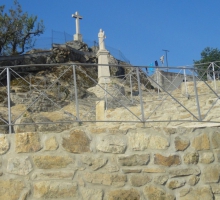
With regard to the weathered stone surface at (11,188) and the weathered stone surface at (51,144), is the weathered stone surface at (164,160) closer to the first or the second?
the weathered stone surface at (51,144)

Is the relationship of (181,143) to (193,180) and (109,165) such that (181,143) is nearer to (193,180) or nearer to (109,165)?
(193,180)

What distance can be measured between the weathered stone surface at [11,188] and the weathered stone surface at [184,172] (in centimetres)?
182

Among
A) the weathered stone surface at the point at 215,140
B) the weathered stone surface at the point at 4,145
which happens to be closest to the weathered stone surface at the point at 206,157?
the weathered stone surface at the point at 215,140

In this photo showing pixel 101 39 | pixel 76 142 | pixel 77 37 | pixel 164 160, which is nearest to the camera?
pixel 76 142

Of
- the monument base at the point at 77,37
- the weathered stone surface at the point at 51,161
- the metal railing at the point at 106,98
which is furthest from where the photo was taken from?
the monument base at the point at 77,37

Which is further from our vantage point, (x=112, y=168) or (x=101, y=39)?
(x=101, y=39)

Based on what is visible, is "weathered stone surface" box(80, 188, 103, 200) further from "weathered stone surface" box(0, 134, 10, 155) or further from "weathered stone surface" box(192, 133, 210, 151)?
"weathered stone surface" box(192, 133, 210, 151)

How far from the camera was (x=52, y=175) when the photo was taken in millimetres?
3947

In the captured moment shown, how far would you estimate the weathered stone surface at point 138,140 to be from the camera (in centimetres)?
418

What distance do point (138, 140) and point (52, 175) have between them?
1125 millimetres

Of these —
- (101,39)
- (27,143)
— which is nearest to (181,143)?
(27,143)

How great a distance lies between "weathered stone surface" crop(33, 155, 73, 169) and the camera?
396 cm

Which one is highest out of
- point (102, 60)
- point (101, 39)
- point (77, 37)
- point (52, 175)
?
point (77, 37)

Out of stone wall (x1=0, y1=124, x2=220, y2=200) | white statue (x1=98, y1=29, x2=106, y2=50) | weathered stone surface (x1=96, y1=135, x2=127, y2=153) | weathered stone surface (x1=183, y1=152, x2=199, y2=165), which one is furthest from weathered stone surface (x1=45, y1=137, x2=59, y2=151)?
white statue (x1=98, y1=29, x2=106, y2=50)
